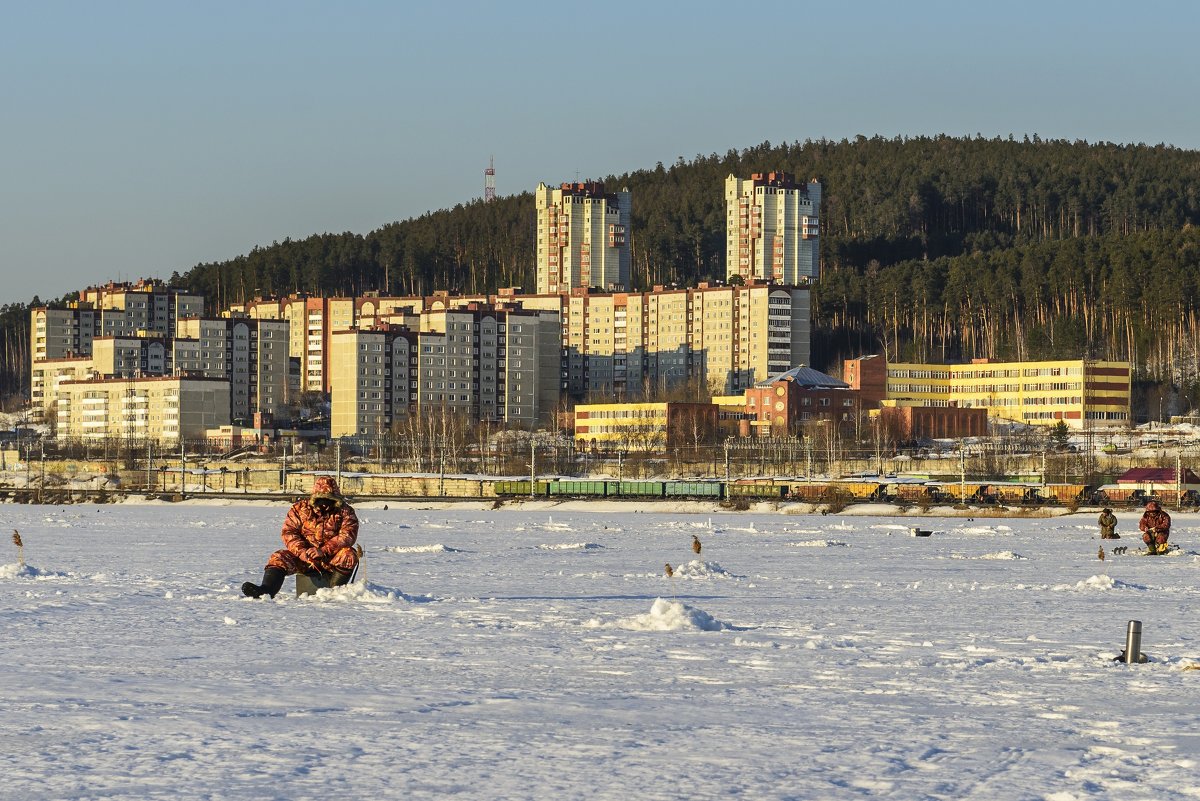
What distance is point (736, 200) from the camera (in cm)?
18438

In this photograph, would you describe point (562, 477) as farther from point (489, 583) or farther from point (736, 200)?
point (489, 583)

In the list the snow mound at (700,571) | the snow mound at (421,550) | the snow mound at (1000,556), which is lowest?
the snow mound at (1000,556)

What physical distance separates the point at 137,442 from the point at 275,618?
148 meters

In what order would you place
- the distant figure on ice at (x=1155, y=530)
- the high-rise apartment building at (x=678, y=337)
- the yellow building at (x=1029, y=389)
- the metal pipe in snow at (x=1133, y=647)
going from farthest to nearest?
1. the high-rise apartment building at (x=678, y=337)
2. the yellow building at (x=1029, y=389)
3. the distant figure on ice at (x=1155, y=530)
4. the metal pipe in snow at (x=1133, y=647)

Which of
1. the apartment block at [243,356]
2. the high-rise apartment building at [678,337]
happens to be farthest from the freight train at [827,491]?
the apartment block at [243,356]

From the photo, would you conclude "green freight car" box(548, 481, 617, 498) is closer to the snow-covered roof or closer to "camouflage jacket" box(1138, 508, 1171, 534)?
the snow-covered roof

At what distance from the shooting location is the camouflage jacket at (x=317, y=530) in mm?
20266

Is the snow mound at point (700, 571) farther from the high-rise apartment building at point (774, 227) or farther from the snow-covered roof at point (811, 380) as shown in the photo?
the high-rise apartment building at point (774, 227)

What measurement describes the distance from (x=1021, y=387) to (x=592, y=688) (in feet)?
439

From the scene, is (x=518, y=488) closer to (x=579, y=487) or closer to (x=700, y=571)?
(x=579, y=487)

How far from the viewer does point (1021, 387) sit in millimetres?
143250

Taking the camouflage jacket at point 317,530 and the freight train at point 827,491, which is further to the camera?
the freight train at point 827,491

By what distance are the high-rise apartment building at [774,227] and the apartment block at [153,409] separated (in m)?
55.5

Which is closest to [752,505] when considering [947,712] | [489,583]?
[489,583]
